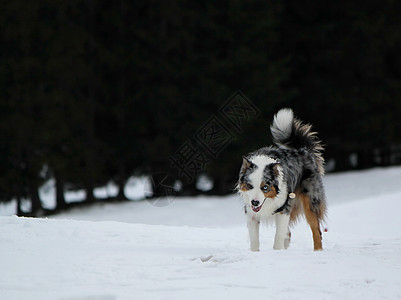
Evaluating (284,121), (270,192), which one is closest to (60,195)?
(284,121)

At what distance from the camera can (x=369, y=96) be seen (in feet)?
84.3

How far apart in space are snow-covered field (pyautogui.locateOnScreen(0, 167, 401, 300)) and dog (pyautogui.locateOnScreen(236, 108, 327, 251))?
437 millimetres

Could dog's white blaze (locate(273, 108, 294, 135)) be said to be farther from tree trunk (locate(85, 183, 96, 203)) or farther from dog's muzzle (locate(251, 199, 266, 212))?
tree trunk (locate(85, 183, 96, 203))

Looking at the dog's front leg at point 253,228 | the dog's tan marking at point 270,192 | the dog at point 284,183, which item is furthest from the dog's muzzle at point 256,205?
the dog's front leg at point 253,228

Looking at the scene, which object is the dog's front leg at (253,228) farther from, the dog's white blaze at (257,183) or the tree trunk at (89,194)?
the tree trunk at (89,194)

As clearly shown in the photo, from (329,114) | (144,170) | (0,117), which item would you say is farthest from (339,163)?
(0,117)

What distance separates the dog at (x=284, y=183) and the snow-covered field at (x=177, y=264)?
17.2 inches

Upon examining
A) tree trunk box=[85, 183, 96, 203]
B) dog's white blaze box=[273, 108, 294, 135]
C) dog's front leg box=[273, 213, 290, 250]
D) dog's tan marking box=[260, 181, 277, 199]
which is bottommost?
dog's front leg box=[273, 213, 290, 250]

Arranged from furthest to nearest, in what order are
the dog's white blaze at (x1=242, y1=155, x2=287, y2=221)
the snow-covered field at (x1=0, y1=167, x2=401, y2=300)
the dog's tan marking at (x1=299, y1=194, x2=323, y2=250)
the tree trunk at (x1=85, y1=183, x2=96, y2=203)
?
the tree trunk at (x1=85, y1=183, x2=96, y2=203)
the dog's tan marking at (x1=299, y1=194, x2=323, y2=250)
the dog's white blaze at (x1=242, y1=155, x2=287, y2=221)
the snow-covered field at (x1=0, y1=167, x2=401, y2=300)

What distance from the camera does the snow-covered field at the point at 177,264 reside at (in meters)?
6.68

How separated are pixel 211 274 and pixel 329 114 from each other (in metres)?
19.5

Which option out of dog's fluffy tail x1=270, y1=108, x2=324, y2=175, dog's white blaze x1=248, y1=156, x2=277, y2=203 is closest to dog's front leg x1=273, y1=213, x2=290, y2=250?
dog's white blaze x1=248, y1=156, x2=277, y2=203

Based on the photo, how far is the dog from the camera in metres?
7.90

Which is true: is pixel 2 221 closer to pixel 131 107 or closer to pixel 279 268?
pixel 279 268
